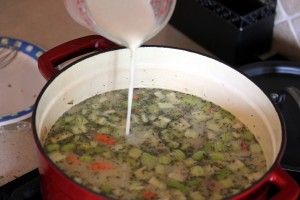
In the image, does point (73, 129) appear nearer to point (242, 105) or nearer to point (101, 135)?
point (101, 135)

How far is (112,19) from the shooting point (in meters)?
0.79

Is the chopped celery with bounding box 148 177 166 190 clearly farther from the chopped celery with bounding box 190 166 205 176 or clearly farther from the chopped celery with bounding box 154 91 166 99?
the chopped celery with bounding box 154 91 166 99

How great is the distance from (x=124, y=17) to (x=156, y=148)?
0.66ft

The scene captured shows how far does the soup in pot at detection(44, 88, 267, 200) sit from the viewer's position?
0.72 m

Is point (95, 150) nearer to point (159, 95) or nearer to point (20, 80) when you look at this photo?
point (159, 95)

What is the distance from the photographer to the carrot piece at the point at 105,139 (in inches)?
31.5

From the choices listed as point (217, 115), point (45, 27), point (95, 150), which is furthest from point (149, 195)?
point (45, 27)

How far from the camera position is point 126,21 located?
0.79m

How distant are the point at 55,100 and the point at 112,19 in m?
0.15

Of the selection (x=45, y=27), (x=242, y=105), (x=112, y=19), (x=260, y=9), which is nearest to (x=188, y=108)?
(x=242, y=105)

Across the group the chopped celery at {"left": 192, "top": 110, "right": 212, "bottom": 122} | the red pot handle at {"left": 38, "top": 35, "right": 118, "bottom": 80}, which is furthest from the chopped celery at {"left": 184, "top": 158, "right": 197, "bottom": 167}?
the red pot handle at {"left": 38, "top": 35, "right": 118, "bottom": 80}

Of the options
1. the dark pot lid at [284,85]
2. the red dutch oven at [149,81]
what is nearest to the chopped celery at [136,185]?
the red dutch oven at [149,81]

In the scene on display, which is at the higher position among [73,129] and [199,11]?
[199,11]

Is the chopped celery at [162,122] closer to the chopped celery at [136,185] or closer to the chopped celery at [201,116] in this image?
the chopped celery at [201,116]
